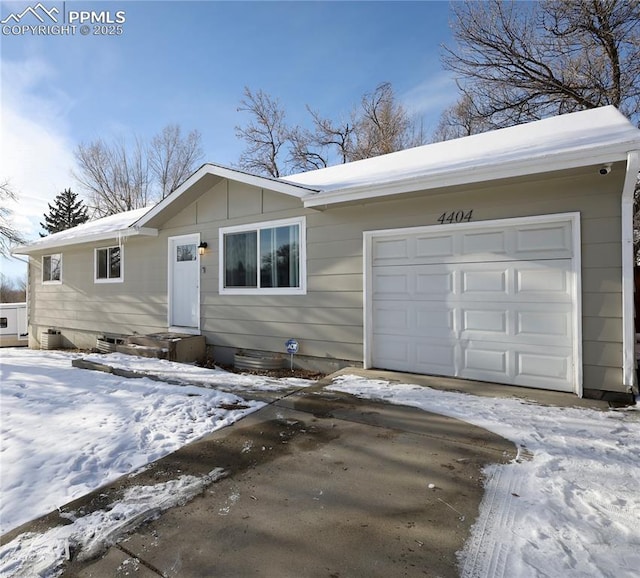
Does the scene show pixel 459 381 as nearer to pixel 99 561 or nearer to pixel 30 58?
pixel 99 561

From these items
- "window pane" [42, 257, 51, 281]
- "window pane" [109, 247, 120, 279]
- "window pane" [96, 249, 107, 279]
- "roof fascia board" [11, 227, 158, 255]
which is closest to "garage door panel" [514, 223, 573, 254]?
"roof fascia board" [11, 227, 158, 255]

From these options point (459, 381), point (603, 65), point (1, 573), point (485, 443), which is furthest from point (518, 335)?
point (603, 65)

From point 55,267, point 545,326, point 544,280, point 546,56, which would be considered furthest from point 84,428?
point 546,56

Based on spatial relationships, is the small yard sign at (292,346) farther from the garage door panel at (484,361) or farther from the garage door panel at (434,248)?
the garage door panel at (484,361)

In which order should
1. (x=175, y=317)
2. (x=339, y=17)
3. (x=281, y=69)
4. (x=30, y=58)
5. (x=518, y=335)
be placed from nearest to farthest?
(x=518, y=335), (x=30, y=58), (x=175, y=317), (x=339, y=17), (x=281, y=69)

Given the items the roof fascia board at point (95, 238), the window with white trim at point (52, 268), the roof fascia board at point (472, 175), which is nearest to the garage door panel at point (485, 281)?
the roof fascia board at point (472, 175)

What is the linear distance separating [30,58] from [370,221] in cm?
792

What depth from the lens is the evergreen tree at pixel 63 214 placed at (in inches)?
1256

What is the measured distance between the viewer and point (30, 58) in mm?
7582

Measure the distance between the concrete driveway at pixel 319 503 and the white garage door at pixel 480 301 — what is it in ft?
5.60

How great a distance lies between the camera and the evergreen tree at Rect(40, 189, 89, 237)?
105 ft

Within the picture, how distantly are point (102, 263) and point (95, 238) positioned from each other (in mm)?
1132

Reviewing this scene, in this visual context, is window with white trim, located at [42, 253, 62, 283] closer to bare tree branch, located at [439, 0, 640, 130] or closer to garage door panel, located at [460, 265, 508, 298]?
garage door panel, located at [460, 265, 508, 298]

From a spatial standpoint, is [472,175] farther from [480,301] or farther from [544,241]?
[480,301]
